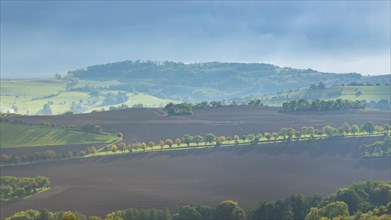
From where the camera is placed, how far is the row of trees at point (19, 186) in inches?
3489

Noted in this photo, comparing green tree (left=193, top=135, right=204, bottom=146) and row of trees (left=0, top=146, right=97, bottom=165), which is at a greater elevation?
green tree (left=193, top=135, right=204, bottom=146)

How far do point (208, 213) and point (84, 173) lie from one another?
37.5 m

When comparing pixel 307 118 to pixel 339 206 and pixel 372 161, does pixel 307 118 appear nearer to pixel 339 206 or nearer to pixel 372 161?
pixel 372 161

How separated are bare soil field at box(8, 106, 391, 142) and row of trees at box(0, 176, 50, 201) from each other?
137 feet

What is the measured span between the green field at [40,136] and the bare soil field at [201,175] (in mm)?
16697

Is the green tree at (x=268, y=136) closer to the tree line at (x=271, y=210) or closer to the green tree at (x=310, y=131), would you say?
the green tree at (x=310, y=131)

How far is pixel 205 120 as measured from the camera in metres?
155

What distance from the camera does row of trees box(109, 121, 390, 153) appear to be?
→ 12756 centimetres

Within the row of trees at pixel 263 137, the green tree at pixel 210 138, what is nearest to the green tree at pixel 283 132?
the row of trees at pixel 263 137

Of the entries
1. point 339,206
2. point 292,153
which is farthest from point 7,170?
point 339,206

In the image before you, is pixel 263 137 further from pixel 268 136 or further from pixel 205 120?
pixel 205 120

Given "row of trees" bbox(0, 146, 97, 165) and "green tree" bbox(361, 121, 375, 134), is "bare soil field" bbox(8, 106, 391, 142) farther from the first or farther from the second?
"row of trees" bbox(0, 146, 97, 165)

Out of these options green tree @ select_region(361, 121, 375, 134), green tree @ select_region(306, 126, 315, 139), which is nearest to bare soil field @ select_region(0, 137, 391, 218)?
green tree @ select_region(306, 126, 315, 139)

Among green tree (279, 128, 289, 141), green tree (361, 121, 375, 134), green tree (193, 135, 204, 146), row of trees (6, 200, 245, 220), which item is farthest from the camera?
green tree (361, 121, 375, 134)
